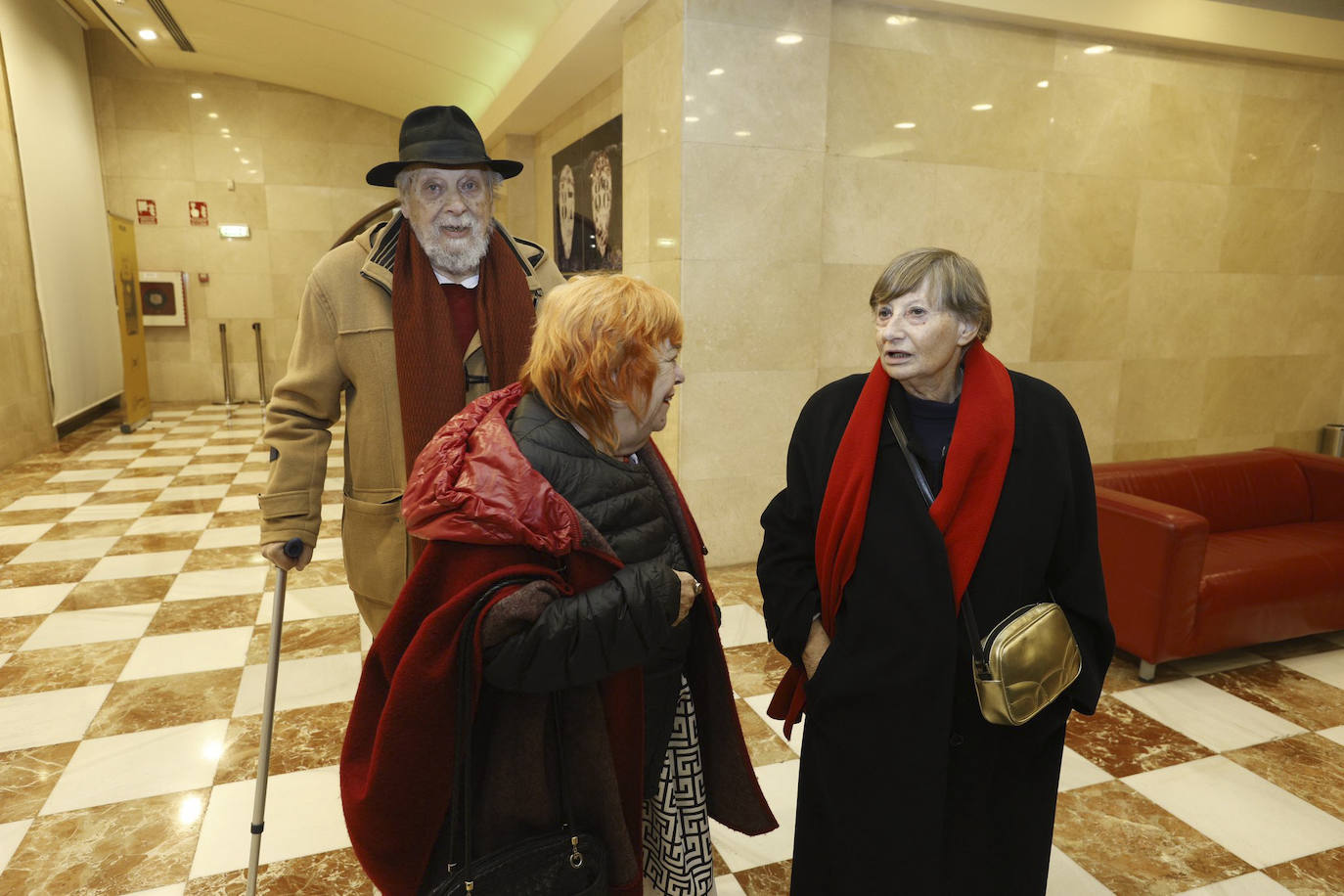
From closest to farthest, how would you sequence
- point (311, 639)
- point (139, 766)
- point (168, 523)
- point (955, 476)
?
1. point (955, 476)
2. point (139, 766)
3. point (311, 639)
4. point (168, 523)

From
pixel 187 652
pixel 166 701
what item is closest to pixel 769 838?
pixel 166 701

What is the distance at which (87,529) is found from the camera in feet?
15.9

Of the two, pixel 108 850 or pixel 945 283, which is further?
pixel 108 850

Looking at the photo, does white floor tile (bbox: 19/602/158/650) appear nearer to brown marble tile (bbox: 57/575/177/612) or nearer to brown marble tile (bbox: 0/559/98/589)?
brown marble tile (bbox: 57/575/177/612)

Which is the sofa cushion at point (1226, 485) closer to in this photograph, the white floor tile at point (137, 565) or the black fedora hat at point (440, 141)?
the black fedora hat at point (440, 141)

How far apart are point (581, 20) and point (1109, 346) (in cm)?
384

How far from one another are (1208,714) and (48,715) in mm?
4179

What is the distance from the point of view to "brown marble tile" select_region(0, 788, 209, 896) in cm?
200

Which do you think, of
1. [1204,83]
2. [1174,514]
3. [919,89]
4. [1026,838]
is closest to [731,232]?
[919,89]

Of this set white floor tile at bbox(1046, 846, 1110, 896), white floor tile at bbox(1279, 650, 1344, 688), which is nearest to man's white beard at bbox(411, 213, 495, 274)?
white floor tile at bbox(1046, 846, 1110, 896)

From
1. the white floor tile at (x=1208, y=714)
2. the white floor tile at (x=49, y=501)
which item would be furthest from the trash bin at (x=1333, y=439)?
the white floor tile at (x=49, y=501)

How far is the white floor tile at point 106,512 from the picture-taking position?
505cm

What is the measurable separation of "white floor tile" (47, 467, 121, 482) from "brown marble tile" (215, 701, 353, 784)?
445 centimetres

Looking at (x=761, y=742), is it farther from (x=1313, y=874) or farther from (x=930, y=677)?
(x=1313, y=874)
